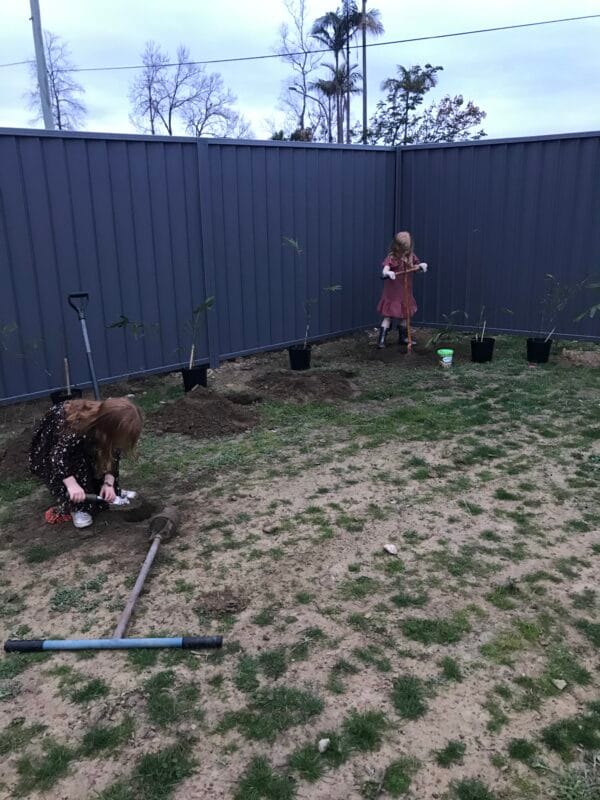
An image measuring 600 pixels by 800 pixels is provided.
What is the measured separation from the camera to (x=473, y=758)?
201 centimetres

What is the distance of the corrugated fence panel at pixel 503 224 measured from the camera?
740 cm

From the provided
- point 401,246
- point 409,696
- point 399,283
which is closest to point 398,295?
point 399,283

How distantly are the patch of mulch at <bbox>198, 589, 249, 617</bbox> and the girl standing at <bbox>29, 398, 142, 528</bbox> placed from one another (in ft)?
2.98

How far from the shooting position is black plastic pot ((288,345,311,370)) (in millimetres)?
6715

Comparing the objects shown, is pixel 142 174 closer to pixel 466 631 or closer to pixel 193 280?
pixel 193 280

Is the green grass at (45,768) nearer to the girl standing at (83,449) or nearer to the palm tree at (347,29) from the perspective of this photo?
→ the girl standing at (83,449)

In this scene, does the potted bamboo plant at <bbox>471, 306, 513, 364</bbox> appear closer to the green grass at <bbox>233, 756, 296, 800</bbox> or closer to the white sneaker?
the white sneaker

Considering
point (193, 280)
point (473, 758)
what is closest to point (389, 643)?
point (473, 758)

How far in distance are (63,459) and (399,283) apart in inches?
204

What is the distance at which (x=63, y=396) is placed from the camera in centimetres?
526

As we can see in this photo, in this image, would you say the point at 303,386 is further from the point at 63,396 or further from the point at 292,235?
the point at 292,235

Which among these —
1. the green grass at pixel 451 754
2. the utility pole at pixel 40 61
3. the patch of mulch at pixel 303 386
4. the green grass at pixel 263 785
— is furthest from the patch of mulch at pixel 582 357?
the utility pole at pixel 40 61

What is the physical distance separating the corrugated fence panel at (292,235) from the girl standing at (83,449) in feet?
11.5

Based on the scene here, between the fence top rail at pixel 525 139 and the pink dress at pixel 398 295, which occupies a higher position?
the fence top rail at pixel 525 139
